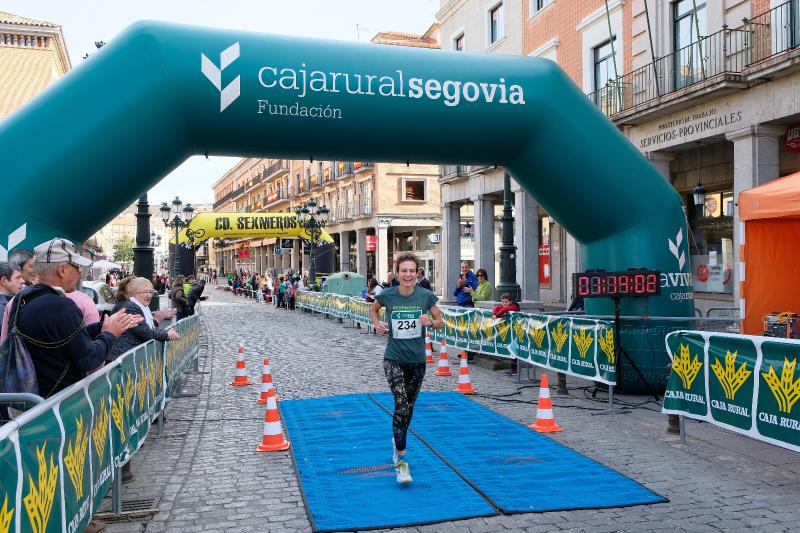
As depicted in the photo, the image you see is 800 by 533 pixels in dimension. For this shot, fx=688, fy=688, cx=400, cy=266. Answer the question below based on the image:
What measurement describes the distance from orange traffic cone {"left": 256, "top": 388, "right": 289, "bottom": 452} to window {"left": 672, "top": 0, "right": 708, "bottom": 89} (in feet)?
40.0

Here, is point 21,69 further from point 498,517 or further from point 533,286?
point 498,517

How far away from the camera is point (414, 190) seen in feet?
142

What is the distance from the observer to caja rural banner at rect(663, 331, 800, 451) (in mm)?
5430

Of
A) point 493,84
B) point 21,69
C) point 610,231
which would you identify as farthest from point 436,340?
point 21,69

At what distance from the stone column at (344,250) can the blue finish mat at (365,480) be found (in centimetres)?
4082

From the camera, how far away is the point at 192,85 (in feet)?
24.5

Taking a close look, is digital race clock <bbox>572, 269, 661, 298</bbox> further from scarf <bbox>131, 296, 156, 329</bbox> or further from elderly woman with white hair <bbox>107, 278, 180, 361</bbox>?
scarf <bbox>131, 296, 156, 329</bbox>

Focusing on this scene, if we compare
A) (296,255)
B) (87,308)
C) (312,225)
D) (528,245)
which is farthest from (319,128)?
(296,255)

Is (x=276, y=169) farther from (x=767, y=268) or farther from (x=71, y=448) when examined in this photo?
(x=71, y=448)

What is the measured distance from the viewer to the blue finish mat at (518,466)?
515 centimetres

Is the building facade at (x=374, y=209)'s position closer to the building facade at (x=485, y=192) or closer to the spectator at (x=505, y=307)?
the building facade at (x=485, y=192)

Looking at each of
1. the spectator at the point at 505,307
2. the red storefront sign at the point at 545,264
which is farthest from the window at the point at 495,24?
the spectator at the point at 505,307

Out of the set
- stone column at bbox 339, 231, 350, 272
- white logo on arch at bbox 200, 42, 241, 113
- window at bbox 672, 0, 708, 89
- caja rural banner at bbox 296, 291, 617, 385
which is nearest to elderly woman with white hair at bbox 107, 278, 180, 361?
white logo on arch at bbox 200, 42, 241, 113

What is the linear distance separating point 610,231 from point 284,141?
4.55 metres
